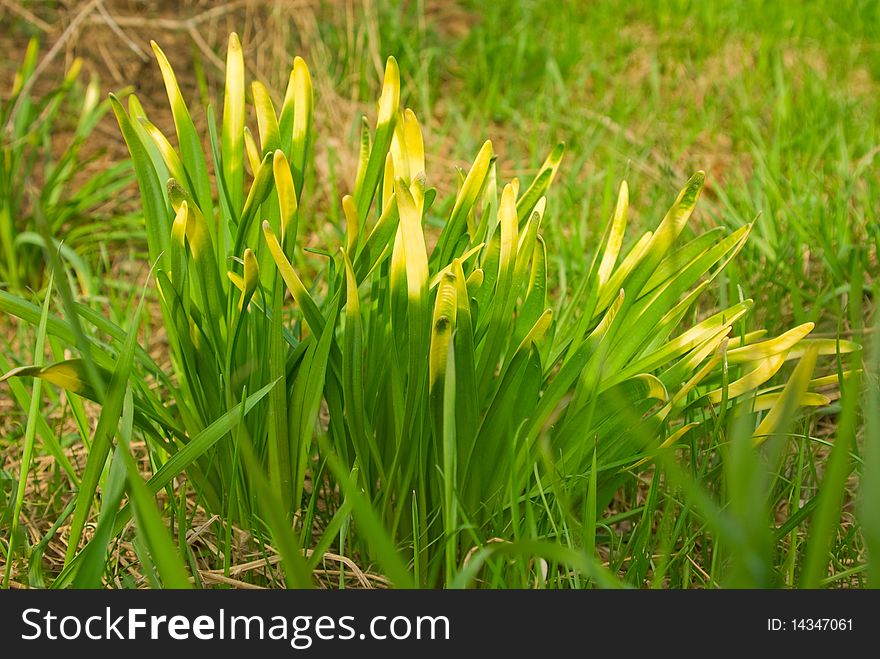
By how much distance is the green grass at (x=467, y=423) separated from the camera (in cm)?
87

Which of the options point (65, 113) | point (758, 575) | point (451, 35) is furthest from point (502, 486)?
point (451, 35)

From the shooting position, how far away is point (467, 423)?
1.07 meters

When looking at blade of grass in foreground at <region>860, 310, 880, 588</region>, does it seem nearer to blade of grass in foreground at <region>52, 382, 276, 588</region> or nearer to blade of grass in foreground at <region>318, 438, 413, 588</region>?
blade of grass in foreground at <region>318, 438, 413, 588</region>

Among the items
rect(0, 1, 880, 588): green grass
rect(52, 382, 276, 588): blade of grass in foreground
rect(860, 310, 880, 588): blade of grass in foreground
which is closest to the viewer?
rect(860, 310, 880, 588): blade of grass in foreground

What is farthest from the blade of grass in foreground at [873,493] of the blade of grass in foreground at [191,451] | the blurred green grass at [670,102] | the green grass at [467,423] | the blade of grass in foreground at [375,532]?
the blurred green grass at [670,102]

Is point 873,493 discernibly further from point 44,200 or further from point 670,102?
point 670,102

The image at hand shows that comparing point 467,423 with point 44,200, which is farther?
point 44,200

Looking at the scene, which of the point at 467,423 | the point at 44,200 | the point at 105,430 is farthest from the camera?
the point at 44,200

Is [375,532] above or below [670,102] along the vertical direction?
below

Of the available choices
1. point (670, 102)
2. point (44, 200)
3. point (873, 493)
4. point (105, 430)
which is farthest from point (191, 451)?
point (670, 102)

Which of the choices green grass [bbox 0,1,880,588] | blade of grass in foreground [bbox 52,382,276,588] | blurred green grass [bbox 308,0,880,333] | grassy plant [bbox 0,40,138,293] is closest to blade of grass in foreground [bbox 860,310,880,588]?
green grass [bbox 0,1,880,588]

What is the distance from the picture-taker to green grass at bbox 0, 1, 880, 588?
874 mm

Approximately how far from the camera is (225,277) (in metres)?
1.20

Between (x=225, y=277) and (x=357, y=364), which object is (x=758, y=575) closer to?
(x=357, y=364)
